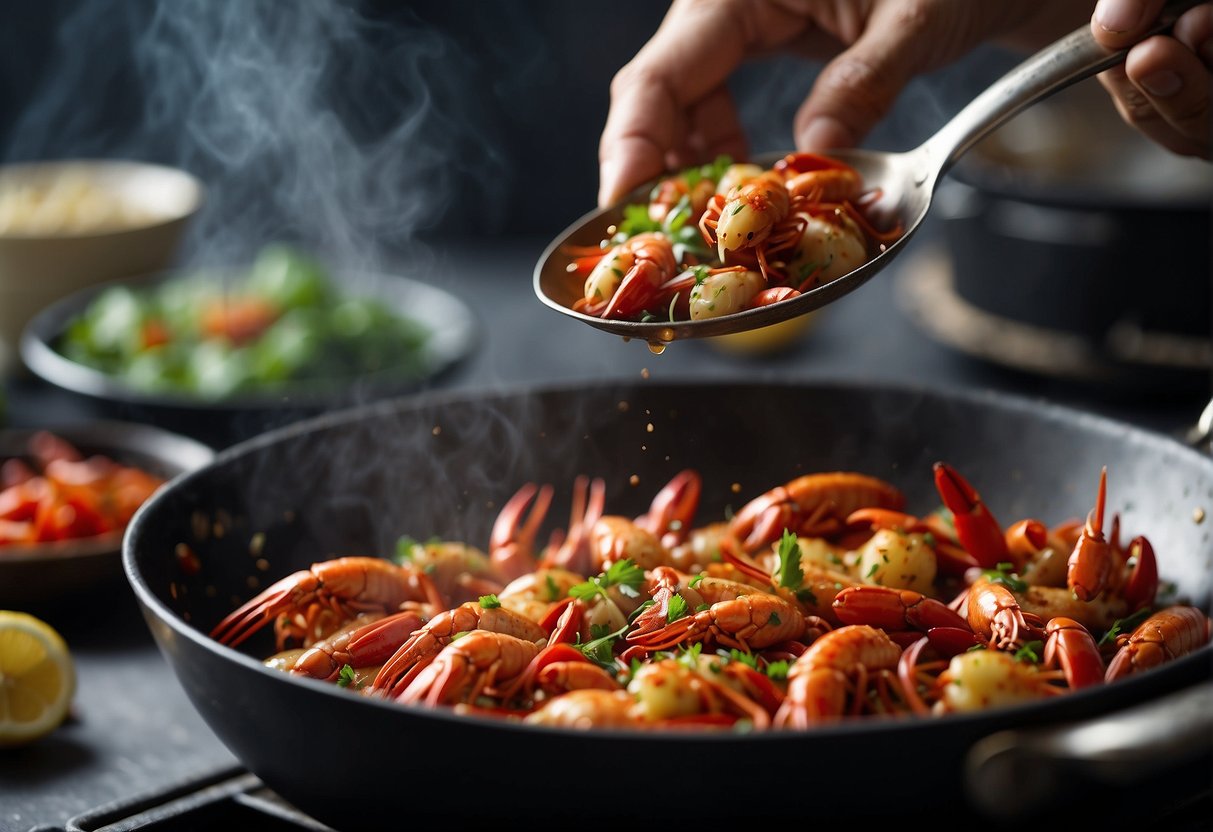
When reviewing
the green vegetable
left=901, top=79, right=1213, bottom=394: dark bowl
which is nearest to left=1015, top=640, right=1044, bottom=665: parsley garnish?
left=901, top=79, right=1213, bottom=394: dark bowl

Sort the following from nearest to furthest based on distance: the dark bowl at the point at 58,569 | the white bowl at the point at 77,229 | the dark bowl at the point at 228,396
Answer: the dark bowl at the point at 58,569 < the dark bowl at the point at 228,396 < the white bowl at the point at 77,229

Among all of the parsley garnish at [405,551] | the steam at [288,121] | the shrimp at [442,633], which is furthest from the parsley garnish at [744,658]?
the steam at [288,121]

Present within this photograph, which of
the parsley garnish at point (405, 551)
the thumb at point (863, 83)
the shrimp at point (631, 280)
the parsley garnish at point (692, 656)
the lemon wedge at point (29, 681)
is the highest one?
the thumb at point (863, 83)

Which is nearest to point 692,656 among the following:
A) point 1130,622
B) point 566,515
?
point 1130,622

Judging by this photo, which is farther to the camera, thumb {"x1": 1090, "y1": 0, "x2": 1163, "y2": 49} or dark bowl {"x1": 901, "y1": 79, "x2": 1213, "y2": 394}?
dark bowl {"x1": 901, "y1": 79, "x2": 1213, "y2": 394}

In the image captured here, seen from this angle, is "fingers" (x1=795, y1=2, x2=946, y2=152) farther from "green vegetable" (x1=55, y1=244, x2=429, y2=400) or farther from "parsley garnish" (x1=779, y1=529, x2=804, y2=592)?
"green vegetable" (x1=55, y1=244, x2=429, y2=400)

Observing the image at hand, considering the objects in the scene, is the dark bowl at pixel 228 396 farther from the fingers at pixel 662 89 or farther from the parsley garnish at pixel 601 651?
the parsley garnish at pixel 601 651
